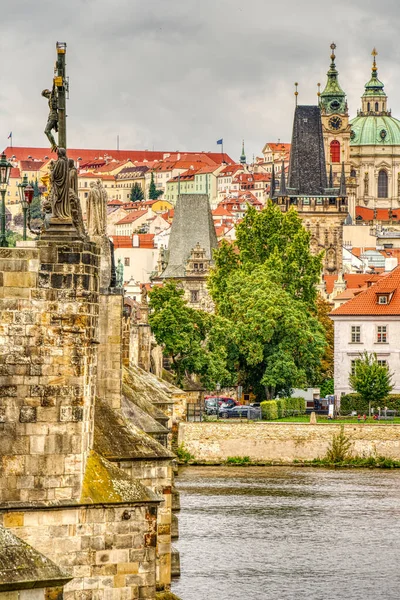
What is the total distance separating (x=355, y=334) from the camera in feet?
302

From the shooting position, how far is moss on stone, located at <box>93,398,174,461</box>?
2008 cm

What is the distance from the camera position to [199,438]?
246ft

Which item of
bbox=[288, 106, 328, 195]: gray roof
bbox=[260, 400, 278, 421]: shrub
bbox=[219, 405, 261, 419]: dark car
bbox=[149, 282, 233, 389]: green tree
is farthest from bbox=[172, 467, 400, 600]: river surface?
bbox=[288, 106, 328, 195]: gray roof

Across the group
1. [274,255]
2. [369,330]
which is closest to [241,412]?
[369,330]

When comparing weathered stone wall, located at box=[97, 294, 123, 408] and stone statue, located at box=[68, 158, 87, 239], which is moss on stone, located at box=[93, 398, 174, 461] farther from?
stone statue, located at box=[68, 158, 87, 239]

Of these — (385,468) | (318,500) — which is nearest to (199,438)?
(385,468)

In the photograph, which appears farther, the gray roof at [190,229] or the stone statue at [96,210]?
the gray roof at [190,229]

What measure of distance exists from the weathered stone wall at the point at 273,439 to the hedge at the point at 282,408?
27.0ft

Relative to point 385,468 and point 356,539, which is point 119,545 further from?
point 385,468

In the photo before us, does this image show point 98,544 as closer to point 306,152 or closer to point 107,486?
point 107,486

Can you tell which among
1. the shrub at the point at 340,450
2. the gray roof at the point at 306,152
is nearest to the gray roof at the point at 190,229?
the gray roof at the point at 306,152

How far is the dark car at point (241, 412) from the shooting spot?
84887mm

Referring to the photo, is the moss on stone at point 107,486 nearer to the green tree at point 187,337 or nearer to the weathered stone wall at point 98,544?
the weathered stone wall at point 98,544

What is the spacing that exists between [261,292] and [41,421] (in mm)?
79120
